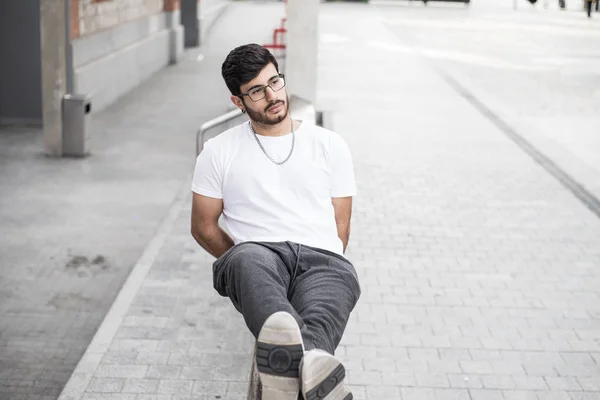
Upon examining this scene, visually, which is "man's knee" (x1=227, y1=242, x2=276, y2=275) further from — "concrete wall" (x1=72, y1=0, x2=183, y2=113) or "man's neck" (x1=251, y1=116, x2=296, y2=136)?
"concrete wall" (x1=72, y1=0, x2=183, y2=113)

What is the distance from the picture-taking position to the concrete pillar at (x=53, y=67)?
1042cm

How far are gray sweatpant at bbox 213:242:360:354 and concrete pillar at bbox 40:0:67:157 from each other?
7431 mm

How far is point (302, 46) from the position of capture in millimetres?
11703

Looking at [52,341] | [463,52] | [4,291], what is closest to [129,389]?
[52,341]

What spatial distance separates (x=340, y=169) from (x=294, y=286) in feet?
1.81

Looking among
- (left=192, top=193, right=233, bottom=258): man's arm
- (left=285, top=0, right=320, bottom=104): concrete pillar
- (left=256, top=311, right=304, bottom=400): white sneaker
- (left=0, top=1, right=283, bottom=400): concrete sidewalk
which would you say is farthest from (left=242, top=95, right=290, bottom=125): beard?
(left=285, top=0, right=320, bottom=104): concrete pillar

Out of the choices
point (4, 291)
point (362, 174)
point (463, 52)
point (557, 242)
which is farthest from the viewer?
point (463, 52)

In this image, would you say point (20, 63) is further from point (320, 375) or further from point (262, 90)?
point (320, 375)

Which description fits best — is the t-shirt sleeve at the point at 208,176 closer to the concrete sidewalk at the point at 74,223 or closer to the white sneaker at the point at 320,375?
the white sneaker at the point at 320,375

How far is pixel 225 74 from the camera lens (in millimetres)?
3752

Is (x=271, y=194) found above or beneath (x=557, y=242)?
above

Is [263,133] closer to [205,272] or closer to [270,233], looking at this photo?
[270,233]

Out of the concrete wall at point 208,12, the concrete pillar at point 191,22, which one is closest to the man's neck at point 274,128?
the concrete pillar at point 191,22

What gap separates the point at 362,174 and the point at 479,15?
31.1 metres
